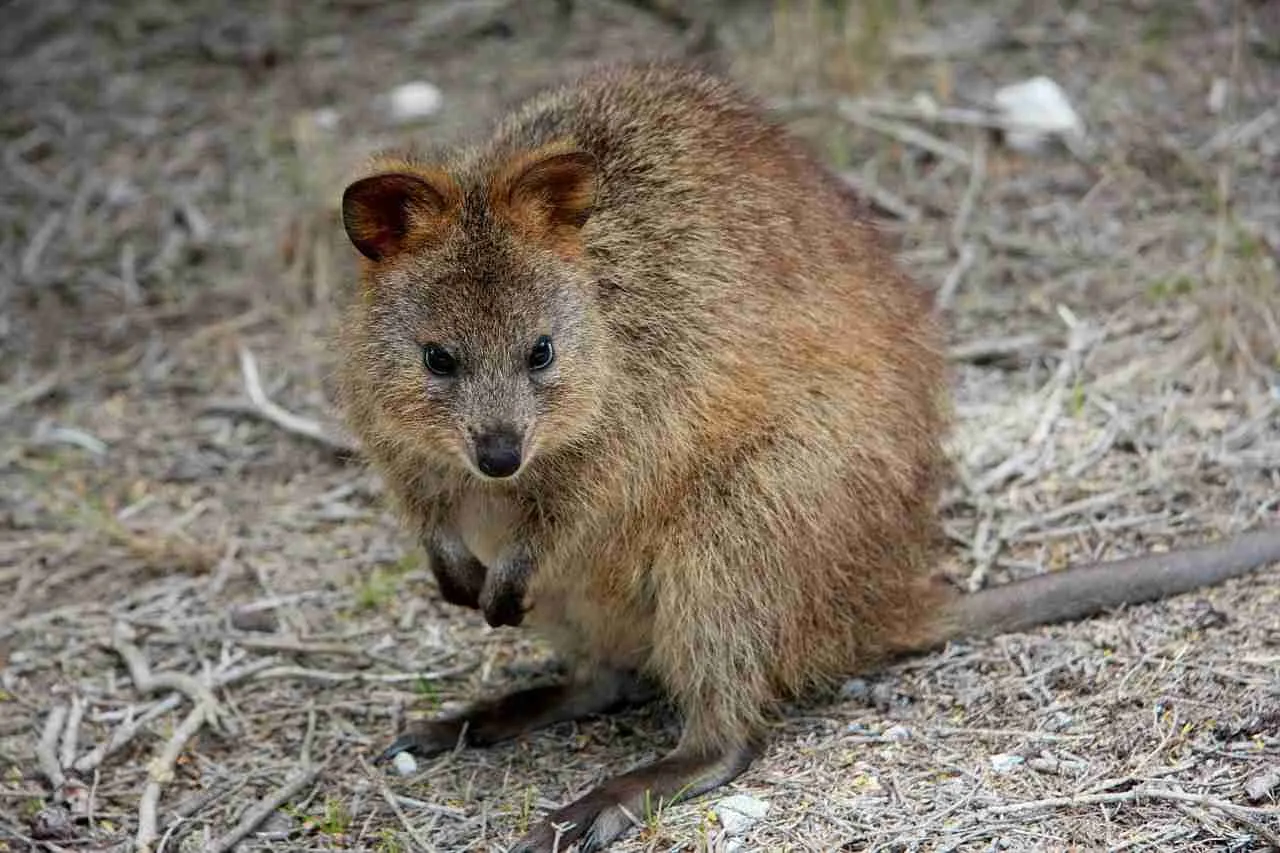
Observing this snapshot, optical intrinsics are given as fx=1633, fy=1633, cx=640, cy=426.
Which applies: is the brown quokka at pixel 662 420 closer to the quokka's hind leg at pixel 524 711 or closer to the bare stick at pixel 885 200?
the quokka's hind leg at pixel 524 711

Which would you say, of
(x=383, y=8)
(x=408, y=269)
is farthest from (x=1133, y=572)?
(x=383, y=8)

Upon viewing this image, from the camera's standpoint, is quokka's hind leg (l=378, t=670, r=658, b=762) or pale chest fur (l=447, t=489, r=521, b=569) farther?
quokka's hind leg (l=378, t=670, r=658, b=762)

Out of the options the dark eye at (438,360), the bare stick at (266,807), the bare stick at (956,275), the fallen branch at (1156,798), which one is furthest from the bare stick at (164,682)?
the bare stick at (956,275)

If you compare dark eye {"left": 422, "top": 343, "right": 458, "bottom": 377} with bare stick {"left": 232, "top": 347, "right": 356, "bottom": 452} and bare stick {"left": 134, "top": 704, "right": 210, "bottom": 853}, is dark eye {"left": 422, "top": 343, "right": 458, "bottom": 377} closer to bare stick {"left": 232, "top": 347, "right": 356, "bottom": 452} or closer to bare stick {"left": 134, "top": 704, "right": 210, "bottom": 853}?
bare stick {"left": 134, "top": 704, "right": 210, "bottom": 853}

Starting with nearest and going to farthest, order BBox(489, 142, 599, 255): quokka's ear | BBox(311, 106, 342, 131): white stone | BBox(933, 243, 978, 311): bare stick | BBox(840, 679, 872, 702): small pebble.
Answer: BBox(489, 142, 599, 255): quokka's ear < BBox(840, 679, 872, 702): small pebble < BBox(933, 243, 978, 311): bare stick < BBox(311, 106, 342, 131): white stone

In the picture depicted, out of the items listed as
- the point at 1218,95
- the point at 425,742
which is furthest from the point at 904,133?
the point at 425,742

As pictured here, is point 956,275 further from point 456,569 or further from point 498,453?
point 498,453

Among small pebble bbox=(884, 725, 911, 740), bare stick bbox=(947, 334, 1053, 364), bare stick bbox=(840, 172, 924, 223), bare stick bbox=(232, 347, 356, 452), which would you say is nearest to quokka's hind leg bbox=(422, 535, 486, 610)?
small pebble bbox=(884, 725, 911, 740)

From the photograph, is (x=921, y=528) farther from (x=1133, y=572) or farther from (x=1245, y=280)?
(x=1245, y=280)
